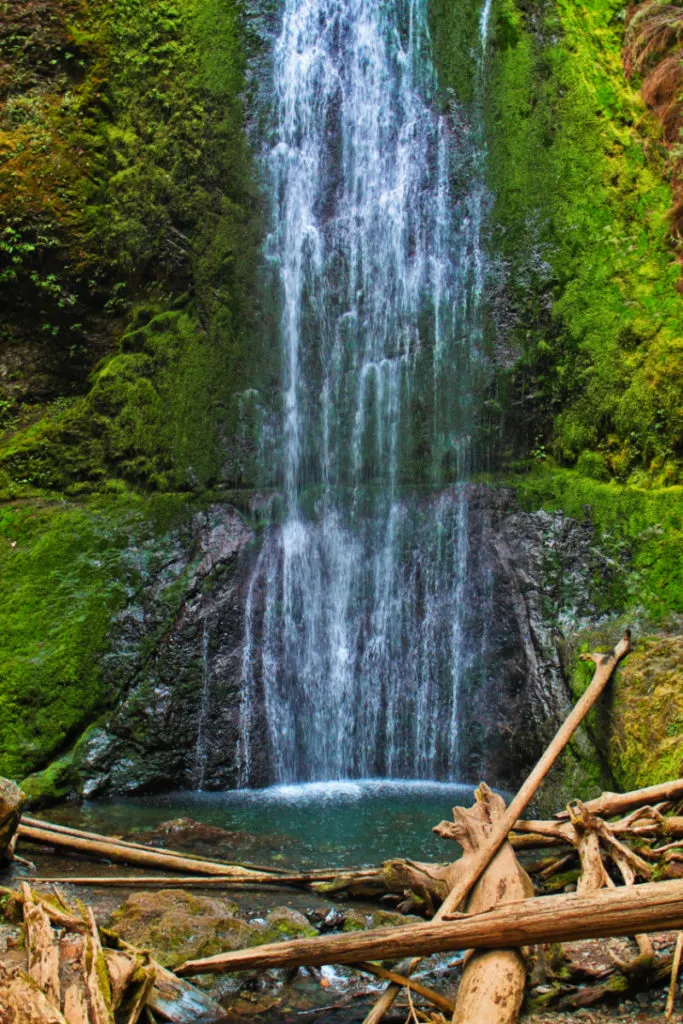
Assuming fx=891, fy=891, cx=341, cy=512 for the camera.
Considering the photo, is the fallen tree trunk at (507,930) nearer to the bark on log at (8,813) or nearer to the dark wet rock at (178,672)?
the bark on log at (8,813)

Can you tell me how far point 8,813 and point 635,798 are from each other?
3.73m

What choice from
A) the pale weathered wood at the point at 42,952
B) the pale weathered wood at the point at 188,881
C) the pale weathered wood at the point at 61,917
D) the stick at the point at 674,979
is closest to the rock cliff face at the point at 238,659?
the pale weathered wood at the point at 188,881

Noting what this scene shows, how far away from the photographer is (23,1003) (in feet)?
9.45

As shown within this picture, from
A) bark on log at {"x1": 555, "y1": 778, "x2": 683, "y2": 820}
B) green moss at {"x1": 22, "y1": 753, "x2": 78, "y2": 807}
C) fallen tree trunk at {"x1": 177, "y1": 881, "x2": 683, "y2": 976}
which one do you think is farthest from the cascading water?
fallen tree trunk at {"x1": 177, "y1": 881, "x2": 683, "y2": 976}

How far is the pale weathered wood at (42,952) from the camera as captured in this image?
3.08 meters

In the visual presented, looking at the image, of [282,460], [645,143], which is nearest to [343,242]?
[282,460]

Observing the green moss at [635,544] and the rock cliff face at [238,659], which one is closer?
the green moss at [635,544]

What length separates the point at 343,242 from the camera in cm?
→ 1191

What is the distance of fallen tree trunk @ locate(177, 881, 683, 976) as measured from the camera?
2896 millimetres

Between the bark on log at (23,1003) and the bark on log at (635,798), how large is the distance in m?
3.11

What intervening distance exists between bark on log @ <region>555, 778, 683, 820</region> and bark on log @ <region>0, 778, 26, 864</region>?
3.28m

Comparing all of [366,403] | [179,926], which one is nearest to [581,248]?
[366,403]

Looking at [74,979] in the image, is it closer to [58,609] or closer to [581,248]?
[58,609]

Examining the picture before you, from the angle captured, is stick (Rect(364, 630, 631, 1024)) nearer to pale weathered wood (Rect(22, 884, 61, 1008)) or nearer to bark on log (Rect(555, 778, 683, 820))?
bark on log (Rect(555, 778, 683, 820))
